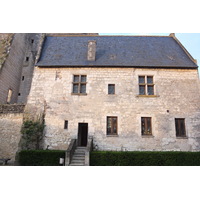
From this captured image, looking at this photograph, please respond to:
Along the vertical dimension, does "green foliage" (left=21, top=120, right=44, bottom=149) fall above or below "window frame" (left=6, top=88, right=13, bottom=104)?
below

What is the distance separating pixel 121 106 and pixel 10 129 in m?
7.53

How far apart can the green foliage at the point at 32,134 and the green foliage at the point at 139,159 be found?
401 centimetres

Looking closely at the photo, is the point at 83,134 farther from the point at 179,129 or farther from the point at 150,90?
the point at 179,129

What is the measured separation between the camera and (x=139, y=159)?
8.55m

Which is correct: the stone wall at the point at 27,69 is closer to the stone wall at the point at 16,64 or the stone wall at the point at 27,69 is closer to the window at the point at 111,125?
the stone wall at the point at 16,64

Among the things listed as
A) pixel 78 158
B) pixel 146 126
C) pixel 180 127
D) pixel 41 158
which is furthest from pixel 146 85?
pixel 41 158

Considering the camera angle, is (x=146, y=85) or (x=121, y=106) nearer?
(x=121, y=106)

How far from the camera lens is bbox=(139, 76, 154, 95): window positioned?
11320mm

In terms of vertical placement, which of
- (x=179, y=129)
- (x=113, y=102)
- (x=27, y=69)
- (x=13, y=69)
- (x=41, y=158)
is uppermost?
(x=27, y=69)

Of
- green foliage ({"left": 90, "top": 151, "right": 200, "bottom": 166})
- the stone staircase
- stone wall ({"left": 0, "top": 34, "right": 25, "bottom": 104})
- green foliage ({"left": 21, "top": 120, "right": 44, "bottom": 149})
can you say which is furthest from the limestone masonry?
stone wall ({"left": 0, "top": 34, "right": 25, "bottom": 104})

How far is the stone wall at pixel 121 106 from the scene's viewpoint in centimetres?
1031

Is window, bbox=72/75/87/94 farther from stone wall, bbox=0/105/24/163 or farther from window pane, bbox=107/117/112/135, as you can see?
stone wall, bbox=0/105/24/163

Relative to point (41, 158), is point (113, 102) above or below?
above

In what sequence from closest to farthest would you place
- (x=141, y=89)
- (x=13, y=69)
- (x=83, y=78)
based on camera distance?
(x=141, y=89) → (x=83, y=78) → (x=13, y=69)
